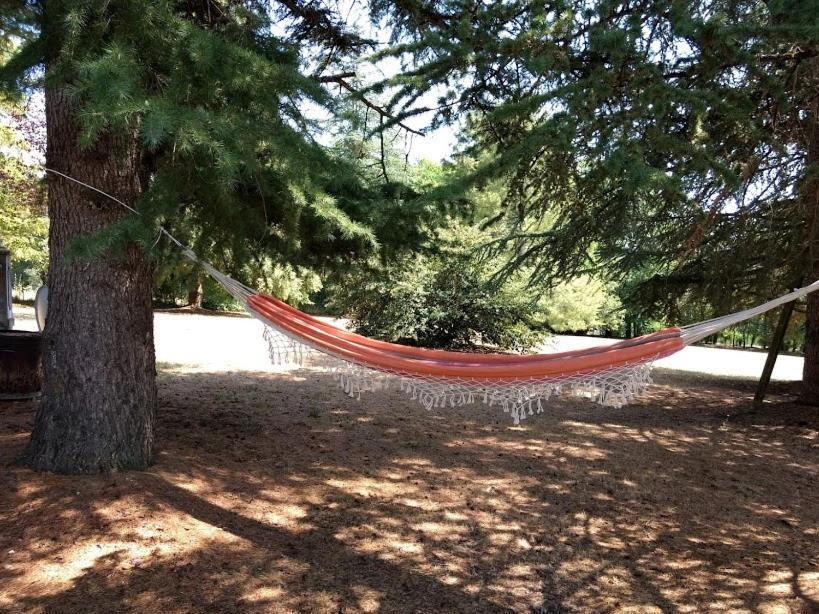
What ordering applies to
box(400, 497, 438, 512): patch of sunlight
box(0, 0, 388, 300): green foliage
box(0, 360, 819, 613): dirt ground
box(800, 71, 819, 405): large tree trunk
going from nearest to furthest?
box(0, 0, 388, 300): green foliage → box(0, 360, 819, 613): dirt ground → box(400, 497, 438, 512): patch of sunlight → box(800, 71, 819, 405): large tree trunk

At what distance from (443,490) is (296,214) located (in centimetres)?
171

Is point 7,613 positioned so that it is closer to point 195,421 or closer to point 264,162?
point 264,162

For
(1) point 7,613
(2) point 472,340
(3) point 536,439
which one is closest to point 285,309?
(1) point 7,613

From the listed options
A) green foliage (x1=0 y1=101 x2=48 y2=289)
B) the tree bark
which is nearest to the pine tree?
green foliage (x1=0 y1=101 x2=48 y2=289)

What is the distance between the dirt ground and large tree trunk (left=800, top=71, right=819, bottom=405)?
1.25m

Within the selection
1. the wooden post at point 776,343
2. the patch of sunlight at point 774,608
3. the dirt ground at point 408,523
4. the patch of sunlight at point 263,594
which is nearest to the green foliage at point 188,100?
the dirt ground at point 408,523

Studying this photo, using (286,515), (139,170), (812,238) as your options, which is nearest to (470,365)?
(286,515)

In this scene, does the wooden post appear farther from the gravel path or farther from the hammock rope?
the gravel path

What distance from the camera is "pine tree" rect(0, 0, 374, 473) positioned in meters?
1.96

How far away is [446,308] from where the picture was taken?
32.4ft

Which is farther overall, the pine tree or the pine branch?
the pine branch

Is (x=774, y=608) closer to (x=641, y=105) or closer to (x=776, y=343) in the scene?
(x=641, y=105)

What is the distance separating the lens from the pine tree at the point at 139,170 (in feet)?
6.41

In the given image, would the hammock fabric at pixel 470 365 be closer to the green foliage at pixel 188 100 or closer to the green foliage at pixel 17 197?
the green foliage at pixel 188 100
